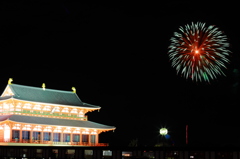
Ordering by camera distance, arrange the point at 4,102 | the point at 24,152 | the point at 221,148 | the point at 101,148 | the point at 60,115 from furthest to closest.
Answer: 1. the point at 60,115
2. the point at 4,102
3. the point at 24,152
4. the point at 101,148
5. the point at 221,148

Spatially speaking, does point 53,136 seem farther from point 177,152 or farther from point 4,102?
point 177,152

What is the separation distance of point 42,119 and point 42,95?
518cm

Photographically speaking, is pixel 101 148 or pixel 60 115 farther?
pixel 60 115

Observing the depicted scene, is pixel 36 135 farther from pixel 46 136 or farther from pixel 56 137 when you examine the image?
pixel 56 137

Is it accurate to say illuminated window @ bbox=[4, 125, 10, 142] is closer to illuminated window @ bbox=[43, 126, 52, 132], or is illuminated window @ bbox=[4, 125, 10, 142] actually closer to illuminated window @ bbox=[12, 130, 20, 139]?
→ illuminated window @ bbox=[12, 130, 20, 139]

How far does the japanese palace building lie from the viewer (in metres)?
66.1

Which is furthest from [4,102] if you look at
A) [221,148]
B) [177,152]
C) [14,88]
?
[221,148]

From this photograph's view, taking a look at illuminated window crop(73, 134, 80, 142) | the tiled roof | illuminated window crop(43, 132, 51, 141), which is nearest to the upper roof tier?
the tiled roof

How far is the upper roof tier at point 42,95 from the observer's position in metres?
69.9

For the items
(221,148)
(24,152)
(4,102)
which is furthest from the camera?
(4,102)

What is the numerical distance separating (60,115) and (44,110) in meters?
3.25

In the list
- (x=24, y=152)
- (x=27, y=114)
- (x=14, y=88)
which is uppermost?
(x=14, y=88)

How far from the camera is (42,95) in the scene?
73.4m

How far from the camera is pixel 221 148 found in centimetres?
4497
